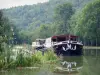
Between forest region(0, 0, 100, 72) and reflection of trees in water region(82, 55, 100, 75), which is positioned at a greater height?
forest region(0, 0, 100, 72)

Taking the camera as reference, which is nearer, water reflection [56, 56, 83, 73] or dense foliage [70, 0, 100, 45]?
water reflection [56, 56, 83, 73]

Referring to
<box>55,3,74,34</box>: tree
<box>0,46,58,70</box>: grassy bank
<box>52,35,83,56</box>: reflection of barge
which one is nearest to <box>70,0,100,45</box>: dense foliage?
<box>55,3,74,34</box>: tree

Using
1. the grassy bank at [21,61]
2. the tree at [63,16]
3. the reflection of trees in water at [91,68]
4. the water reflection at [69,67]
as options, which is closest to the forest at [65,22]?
the tree at [63,16]

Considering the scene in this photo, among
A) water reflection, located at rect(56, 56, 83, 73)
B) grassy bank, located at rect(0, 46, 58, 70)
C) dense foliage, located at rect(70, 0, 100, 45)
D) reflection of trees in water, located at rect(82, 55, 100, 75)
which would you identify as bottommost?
reflection of trees in water, located at rect(82, 55, 100, 75)

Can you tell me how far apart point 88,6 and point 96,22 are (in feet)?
19.4

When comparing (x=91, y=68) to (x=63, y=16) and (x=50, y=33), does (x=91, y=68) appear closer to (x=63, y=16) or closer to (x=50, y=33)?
(x=50, y=33)

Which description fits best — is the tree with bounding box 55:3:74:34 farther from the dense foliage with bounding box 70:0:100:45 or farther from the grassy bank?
the grassy bank

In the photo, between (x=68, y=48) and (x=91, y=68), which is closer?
(x=91, y=68)

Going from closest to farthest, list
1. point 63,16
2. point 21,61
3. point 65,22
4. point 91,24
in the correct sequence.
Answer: point 21,61 < point 91,24 < point 65,22 < point 63,16

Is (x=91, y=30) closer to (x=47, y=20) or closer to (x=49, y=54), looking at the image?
(x=49, y=54)

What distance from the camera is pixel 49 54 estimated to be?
93.9 ft

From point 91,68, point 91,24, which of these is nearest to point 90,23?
point 91,24

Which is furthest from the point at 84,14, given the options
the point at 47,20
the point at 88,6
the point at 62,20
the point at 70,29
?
the point at 47,20

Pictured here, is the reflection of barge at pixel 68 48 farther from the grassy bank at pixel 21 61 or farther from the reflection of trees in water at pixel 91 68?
the grassy bank at pixel 21 61
